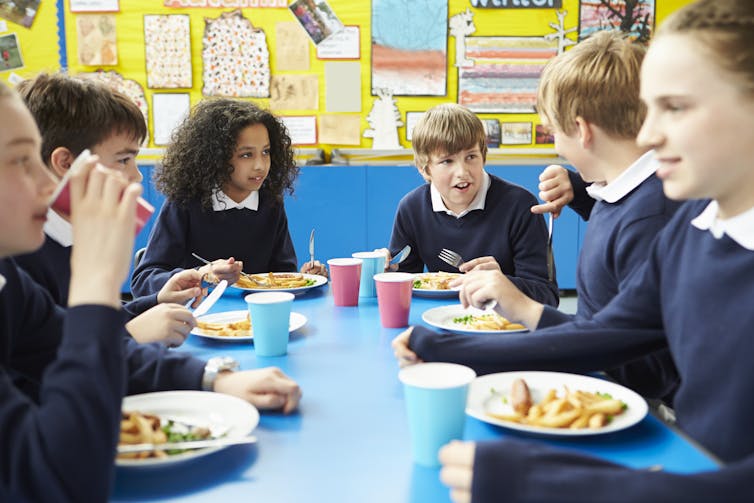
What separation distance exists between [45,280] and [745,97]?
48.9 inches

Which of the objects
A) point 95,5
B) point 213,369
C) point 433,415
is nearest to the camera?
point 433,415

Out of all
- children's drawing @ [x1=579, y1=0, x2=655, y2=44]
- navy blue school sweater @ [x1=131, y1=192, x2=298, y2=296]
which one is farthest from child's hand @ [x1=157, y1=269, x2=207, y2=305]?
children's drawing @ [x1=579, y1=0, x2=655, y2=44]

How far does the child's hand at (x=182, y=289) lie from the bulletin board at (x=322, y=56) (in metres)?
2.77

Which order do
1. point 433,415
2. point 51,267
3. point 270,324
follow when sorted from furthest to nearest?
point 51,267, point 270,324, point 433,415

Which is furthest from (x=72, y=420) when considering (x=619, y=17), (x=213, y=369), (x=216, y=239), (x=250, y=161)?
(x=619, y=17)

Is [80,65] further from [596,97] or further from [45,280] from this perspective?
[596,97]

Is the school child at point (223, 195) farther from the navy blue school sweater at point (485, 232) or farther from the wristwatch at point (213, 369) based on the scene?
the wristwatch at point (213, 369)

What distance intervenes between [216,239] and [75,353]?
1626 millimetres

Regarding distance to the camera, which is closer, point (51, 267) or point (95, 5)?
point (51, 267)

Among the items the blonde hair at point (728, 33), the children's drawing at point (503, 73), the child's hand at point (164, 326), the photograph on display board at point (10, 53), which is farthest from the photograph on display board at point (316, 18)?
the blonde hair at point (728, 33)

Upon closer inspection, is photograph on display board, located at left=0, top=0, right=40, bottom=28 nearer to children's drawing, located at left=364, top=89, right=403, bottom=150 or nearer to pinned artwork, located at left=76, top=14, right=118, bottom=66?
pinned artwork, located at left=76, top=14, right=118, bottom=66

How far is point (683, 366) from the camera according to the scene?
0.98m

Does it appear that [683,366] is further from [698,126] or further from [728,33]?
[728,33]

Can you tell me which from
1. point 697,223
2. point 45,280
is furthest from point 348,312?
point 697,223
